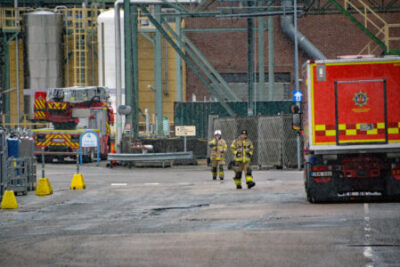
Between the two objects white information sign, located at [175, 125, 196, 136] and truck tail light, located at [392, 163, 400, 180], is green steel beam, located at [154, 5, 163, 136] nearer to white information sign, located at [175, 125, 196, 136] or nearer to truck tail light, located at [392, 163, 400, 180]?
white information sign, located at [175, 125, 196, 136]

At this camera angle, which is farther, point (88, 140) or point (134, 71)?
point (134, 71)

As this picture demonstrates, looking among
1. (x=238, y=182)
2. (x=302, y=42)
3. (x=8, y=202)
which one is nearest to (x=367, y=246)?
(x=8, y=202)

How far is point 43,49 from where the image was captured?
Answer: 57688mm

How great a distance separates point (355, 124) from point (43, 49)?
41130 millimetres

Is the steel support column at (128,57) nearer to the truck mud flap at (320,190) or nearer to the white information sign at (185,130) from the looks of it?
the white information sign at (185,130)

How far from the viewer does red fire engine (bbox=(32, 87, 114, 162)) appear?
42.9m

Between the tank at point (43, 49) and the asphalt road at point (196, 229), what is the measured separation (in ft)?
107

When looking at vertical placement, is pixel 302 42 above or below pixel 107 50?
above

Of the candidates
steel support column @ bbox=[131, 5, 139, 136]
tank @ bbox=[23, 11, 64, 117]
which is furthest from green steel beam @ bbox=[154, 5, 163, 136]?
tank @ bbox=[23, 11, 64, 117]

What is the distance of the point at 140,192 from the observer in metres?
24.9

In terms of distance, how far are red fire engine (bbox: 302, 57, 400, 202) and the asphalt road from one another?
581mm

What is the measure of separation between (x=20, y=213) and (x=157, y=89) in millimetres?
32447

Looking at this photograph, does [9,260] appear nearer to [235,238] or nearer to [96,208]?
[235,238]

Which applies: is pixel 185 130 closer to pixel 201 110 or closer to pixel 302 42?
pixel 201 110
